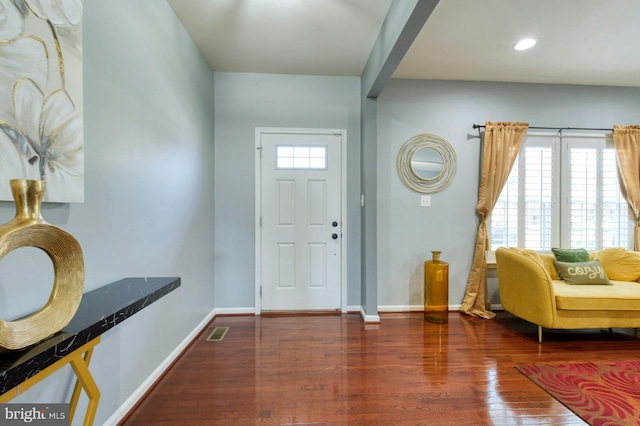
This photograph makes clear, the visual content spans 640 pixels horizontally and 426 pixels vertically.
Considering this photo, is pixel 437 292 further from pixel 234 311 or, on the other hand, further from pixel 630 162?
pixel 630 162

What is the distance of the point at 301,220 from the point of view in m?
2.95

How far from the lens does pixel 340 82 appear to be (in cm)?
296

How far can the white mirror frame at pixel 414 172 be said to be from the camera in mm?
3006

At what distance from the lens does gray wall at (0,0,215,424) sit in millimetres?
1245

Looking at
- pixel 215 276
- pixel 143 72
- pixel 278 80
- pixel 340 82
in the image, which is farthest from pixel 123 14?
pixel 215 276

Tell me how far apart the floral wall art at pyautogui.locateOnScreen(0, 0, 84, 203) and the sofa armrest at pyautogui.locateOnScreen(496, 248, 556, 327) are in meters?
3.22

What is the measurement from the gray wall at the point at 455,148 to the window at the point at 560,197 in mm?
266

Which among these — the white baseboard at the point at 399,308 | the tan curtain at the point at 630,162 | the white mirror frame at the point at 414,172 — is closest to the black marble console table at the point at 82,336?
the white baseboard at the point at 399,308

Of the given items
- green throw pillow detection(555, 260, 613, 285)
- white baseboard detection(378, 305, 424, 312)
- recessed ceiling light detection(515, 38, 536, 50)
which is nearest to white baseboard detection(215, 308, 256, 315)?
white baseboard detection(378, 305, 424, 312)

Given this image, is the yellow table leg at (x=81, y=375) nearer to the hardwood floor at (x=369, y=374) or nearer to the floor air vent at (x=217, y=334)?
the hardwood floor at (x=369, y=374)

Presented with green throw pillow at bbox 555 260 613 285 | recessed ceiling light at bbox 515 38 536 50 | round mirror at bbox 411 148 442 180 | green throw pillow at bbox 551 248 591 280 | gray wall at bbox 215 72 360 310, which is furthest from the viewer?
round mirror at bbox 411 148 442 180

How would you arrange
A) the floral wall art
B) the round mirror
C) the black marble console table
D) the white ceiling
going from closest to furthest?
the black marble console table
the floral wall art
the white ceiling
the round mirror

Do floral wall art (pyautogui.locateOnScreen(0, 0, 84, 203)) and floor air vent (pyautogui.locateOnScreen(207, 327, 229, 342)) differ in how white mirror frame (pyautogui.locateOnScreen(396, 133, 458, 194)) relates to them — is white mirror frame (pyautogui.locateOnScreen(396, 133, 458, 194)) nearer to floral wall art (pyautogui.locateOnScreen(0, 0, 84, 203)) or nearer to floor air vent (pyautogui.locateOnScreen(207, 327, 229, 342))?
floor air vent (pyautogui.locateOnScreen(207, 327, 229, 342))

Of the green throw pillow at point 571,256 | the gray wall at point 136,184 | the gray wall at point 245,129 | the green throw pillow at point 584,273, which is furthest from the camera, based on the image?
the gray wall at point 245,129
